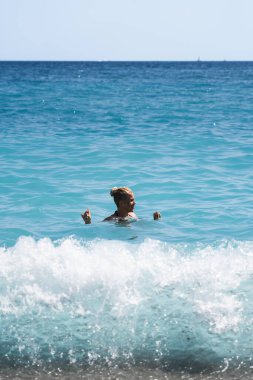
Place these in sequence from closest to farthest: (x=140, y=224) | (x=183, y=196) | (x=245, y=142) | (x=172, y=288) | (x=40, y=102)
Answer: (x=172, y=288), (x=140, y=224), (x=183, y=196), (x=245, y=142), (x=40, y=102)

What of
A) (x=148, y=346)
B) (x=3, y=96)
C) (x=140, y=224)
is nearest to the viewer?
(x=148, y=346)

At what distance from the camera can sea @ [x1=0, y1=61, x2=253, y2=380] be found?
5.13 meters

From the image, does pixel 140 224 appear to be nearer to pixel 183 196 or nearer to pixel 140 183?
pixel 183 196

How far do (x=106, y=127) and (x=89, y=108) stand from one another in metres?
6.91

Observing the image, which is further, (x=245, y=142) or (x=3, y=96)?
(x=3, y=96)

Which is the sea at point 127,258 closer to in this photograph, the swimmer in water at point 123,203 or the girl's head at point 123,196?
the swimmer in water at point 123,203

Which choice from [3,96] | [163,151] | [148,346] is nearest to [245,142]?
[163,151]

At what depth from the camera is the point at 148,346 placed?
5.25 metres

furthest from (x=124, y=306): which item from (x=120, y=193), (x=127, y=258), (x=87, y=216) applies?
(x=120, y=193)

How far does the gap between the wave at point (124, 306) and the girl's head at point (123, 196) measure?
57.3 inches

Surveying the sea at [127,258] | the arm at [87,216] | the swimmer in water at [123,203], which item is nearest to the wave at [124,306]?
the sea at [127,258]

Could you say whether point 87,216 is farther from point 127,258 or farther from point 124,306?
point 124,306

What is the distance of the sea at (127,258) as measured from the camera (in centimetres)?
513

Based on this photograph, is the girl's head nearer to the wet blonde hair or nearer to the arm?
the wet blonde hair
